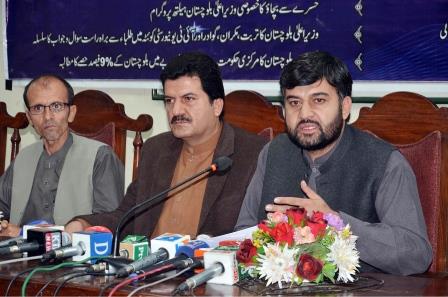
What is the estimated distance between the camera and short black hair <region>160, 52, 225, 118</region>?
10.7ft

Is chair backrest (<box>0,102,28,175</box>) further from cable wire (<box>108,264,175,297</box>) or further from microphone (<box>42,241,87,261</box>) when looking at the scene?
cable wire (<box>108,264,175,297</box>)

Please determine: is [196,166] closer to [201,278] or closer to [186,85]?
[186,85]

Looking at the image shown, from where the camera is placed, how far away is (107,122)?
3875mm

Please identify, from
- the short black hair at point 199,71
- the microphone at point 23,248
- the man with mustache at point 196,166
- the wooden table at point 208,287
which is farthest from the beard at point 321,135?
the microphone at point 23,248

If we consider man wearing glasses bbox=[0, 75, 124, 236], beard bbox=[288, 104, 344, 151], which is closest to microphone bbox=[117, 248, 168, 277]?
beard bbox=[288, 104, 344, 151]

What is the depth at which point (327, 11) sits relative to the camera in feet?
12.8

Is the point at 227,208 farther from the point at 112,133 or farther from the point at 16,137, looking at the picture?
the point at 16,137

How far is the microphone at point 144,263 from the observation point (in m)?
1.96

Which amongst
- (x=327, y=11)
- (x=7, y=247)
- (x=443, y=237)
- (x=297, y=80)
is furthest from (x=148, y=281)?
(x=327, y=11)

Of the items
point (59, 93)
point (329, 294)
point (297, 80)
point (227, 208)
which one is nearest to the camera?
point (329, 294)

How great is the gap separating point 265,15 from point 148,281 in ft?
8.22

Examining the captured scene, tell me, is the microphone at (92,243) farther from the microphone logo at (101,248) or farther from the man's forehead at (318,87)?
the man's forehead at (318,87)

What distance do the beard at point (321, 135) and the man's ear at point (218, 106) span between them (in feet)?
2.03

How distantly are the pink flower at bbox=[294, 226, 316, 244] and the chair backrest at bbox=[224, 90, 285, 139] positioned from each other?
1.41 metres
